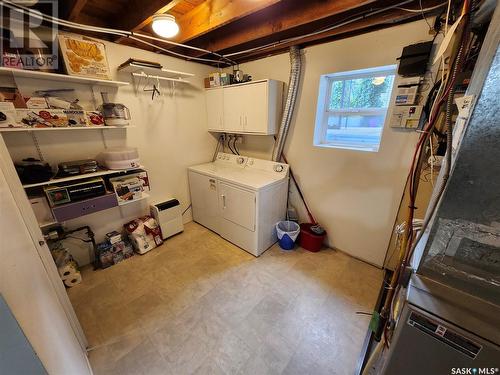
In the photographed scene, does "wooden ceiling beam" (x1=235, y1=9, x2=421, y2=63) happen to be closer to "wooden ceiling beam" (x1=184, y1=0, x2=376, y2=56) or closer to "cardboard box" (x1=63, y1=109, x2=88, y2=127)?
"wooden ceiling beam" (x1=184, y1=0, x2=376, y2=56)

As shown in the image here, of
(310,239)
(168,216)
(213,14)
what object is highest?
(213,14)

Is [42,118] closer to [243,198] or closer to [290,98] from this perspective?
[243,198]

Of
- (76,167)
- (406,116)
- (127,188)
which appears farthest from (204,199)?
(406,116)

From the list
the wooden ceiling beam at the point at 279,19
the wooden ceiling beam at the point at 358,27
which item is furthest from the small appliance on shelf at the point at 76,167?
the wooden ceiling beam at the point at 358,27

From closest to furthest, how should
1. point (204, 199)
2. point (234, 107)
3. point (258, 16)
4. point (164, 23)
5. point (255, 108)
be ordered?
point (164, 23), point (258, 16), point (255, 108), point (234, 107), point (204, 199)

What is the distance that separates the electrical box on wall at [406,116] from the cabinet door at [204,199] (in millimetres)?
2009

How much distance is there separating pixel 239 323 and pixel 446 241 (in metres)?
1.51

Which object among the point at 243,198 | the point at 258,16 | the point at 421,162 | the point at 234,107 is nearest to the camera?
the point at 421,162

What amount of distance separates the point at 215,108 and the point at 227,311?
2533 millimetres

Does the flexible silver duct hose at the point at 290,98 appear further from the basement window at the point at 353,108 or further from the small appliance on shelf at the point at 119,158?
the small appliance on shelf at the point at 119,158

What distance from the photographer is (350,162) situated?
2.15 meters

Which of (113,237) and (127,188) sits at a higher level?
(127,188)

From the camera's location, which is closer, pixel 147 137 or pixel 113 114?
pixel 113 114

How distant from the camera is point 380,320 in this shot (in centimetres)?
118
